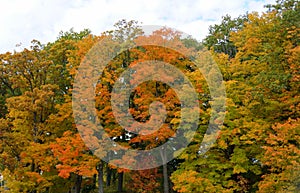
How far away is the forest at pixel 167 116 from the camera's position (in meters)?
18.7

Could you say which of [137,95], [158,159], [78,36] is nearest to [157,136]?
[158,159]

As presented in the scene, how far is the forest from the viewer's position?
18.7 metres

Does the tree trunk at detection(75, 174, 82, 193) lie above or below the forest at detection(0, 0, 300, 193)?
below

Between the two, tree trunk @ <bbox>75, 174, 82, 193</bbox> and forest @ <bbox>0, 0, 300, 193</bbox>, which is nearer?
forest @ <bbox>0, 0, 300, 193</bbox>

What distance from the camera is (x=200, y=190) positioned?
18.4 m

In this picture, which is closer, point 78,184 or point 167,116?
point 167,116

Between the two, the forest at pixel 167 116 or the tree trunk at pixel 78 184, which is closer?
the forest at pixel 167 116

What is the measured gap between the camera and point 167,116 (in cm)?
2111

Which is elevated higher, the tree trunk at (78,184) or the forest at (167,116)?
the forest at (167,116)

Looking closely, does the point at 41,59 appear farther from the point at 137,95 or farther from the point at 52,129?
the point at 137,95

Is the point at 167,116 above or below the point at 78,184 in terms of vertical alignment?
above

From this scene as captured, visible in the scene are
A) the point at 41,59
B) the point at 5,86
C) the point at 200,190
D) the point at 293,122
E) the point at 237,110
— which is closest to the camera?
the point at 293,122

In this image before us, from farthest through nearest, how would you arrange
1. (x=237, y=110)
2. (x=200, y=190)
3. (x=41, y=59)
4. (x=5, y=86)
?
(x=5, y=86) < (x=41, y=59) < (x=237, y=110) < (x=200, y=190)

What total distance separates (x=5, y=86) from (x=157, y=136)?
13176 millimetres
